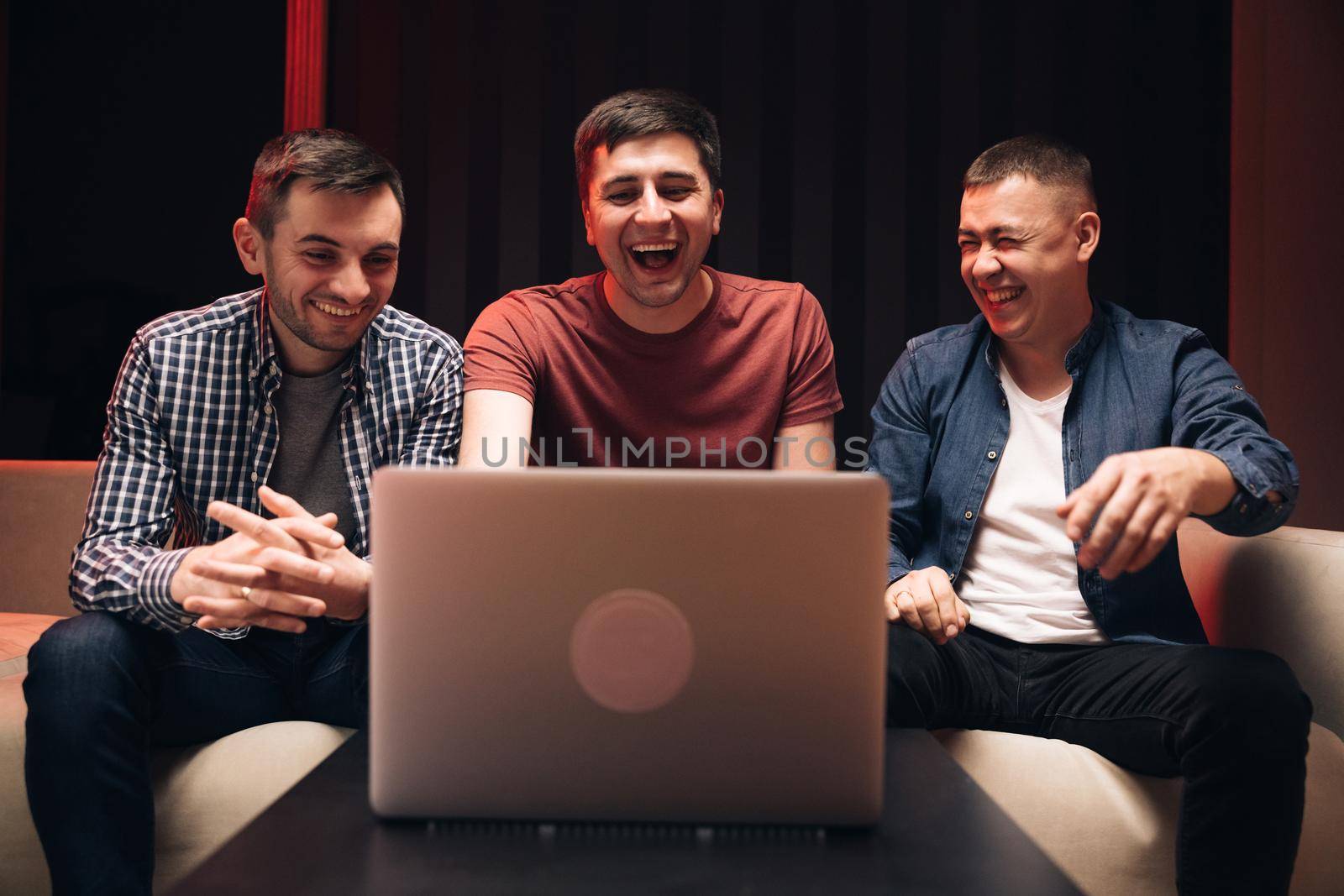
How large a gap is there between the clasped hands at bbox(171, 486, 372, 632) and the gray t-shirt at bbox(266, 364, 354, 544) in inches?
14.0

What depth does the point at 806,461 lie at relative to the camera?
1.95 meters

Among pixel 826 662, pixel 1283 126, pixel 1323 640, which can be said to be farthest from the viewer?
pixel 1283 126

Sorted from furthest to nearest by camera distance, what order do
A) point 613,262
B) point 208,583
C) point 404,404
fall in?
1. point 613,262
2. point 404,404
3. point 208,583

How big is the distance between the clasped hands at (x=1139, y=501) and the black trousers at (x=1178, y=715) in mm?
233

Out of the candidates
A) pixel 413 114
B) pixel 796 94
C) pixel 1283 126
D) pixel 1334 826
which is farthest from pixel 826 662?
pixel 1283 126

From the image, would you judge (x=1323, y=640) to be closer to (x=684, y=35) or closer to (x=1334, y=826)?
(x=1334, y=826)

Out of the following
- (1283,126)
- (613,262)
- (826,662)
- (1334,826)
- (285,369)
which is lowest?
(1334,826)

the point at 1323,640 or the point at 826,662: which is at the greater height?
the point at 826,662

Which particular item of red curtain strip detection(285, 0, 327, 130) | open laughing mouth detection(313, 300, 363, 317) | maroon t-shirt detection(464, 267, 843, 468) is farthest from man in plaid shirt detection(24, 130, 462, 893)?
red curtain strip detection(285, 0, 327, 130)

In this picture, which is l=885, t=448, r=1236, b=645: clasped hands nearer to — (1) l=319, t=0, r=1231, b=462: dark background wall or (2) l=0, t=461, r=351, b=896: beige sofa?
(2) l=0, t=461, r=351, b=896: beige sofa

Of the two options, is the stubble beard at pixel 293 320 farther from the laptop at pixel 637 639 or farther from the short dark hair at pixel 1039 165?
the short dark hair at pixel 1039 165

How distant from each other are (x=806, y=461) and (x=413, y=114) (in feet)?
4.88

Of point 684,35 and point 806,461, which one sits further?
point 684,35

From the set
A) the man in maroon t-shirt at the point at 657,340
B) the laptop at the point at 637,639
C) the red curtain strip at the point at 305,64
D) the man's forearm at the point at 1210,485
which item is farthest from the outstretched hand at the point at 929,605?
the red curtain strip at the point at 305,64
